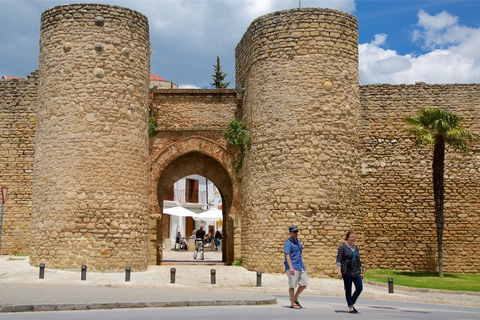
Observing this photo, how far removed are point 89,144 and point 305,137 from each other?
6123 mm

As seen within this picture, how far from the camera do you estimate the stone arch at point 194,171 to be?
2000 centimetres

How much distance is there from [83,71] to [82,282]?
618cm

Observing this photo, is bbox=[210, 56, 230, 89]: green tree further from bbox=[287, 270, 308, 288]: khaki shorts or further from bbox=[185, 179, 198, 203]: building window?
bbox=[287, 270, 308, 288]: khaki shorts

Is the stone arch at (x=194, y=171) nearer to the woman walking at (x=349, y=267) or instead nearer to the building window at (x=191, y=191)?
the woman walking at (x=349, y=267)

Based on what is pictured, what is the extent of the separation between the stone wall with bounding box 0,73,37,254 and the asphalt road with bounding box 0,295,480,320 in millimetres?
11789

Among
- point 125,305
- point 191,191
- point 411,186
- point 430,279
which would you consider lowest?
point 430,279

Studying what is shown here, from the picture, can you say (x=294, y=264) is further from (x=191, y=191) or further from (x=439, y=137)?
(x=191, y=191)

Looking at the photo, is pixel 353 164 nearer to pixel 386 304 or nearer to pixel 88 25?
pixel 386 304

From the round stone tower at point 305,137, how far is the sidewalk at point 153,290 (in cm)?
128

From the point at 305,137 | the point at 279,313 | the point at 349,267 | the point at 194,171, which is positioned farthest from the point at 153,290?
the point at 194,171

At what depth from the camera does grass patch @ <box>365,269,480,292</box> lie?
15550 mm

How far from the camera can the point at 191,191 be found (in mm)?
48469

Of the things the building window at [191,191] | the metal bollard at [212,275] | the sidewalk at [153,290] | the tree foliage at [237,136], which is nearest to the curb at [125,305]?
the sidewalk at [153,290]

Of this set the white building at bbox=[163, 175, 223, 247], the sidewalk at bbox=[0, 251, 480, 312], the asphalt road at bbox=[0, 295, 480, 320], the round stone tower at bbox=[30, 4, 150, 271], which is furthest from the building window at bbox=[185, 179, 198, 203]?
the asphalt road at bbox=[0, 295, 480, 320]
